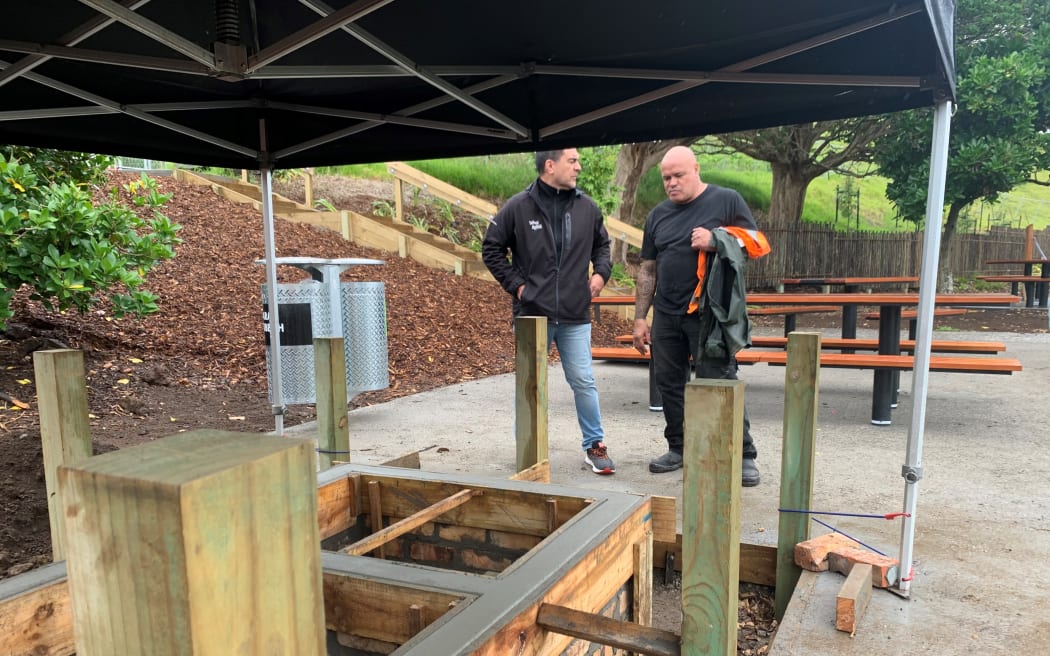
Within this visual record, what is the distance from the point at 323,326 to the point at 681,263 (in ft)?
8.83

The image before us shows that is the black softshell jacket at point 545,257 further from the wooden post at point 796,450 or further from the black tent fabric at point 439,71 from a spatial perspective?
the wooden post at point 796,450

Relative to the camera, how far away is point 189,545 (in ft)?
2.12

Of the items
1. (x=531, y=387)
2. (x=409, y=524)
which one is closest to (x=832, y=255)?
(x=531, y=387)

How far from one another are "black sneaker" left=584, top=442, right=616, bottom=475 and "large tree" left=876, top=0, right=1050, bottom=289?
35.8ft

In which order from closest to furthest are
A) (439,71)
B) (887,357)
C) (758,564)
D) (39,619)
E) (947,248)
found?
(39,619), (439,71), (758,564), (887,357), (947,248)

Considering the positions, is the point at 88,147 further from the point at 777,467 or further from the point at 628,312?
the point at 628,312

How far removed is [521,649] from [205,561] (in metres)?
1.29

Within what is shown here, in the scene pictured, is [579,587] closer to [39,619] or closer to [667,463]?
[39,619]

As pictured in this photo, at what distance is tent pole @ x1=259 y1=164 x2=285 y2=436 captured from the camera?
4184mm

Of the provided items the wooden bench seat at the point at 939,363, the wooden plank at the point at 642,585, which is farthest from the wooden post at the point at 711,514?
the wooden bench seat at the point at 939,363

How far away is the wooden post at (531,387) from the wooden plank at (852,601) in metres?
1.34

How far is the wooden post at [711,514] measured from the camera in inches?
62.0

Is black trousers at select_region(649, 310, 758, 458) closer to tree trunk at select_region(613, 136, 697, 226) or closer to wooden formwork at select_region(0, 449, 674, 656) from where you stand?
wooden formwork at select_region(0, 449, 674, 656)

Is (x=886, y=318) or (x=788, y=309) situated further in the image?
(x=788, y=309)
